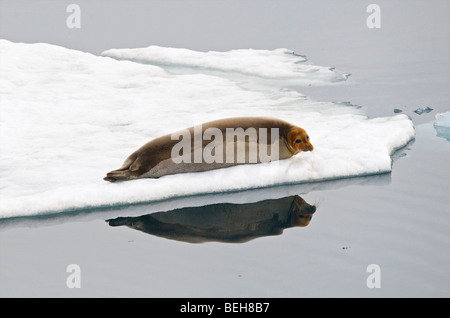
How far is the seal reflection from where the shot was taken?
4.57 metres

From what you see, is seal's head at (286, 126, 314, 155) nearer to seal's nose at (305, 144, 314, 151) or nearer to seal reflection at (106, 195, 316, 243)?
seal's nose at (305, 144, 314, 151)

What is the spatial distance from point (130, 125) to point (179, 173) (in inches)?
73.7

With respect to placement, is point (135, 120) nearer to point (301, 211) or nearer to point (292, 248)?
point (301, 211)

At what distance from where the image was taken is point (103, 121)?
7.54 m

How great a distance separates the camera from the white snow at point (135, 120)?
17.7 feet

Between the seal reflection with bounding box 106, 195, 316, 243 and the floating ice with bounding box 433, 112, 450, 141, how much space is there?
2.57 meters

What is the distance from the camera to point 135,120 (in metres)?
7.54

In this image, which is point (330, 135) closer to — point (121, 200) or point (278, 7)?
point (121, 200)

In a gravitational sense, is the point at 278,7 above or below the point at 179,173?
above

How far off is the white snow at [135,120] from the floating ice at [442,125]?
35cm

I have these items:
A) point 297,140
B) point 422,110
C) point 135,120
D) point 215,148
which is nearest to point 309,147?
point 297,140

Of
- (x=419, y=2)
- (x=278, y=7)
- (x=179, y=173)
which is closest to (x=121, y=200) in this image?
(x=179, y=173)

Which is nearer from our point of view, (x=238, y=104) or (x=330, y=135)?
(x=330, y=135)

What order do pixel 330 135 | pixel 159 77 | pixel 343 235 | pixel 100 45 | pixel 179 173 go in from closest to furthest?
pixel 343 235 < pixel 179 173 < pixel 330 135 < pixel 159 77 < pixel 100 45
